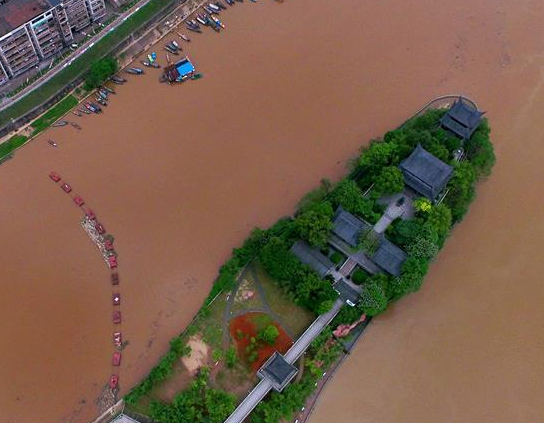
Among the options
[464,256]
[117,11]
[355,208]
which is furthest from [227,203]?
[117,11]

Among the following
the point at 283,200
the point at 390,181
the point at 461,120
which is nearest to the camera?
the point at 390,181

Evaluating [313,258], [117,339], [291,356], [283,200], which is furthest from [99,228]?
[291,356]

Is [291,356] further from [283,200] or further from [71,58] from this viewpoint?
[71,58]

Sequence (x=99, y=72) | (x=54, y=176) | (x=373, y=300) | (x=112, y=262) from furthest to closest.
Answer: (x=99, y=72) → (x=54, y=176) → (x=112, y=262) → (x=373, y=300)

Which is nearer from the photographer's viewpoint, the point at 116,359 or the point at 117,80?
the point at 116,359

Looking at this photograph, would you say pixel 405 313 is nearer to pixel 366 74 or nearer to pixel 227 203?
pixel 227 203
